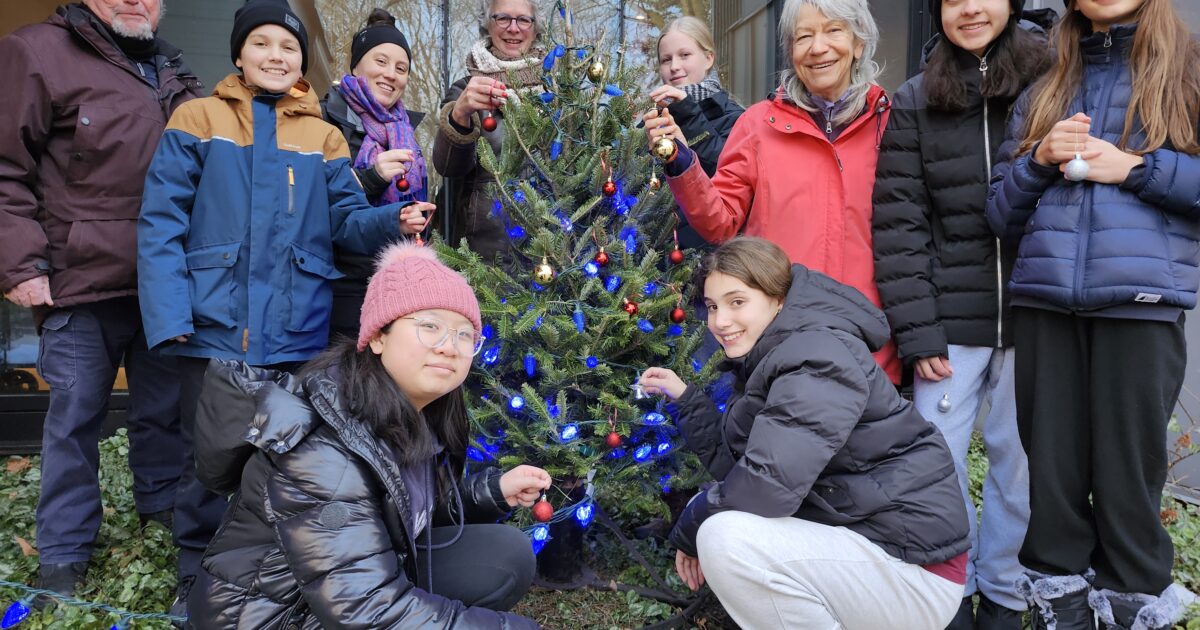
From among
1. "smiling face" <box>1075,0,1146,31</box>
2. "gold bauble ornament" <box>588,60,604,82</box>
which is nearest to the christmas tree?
"gold bauble ornament" <box>588,60,604,82</box>

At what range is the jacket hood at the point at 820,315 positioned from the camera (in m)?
2.26

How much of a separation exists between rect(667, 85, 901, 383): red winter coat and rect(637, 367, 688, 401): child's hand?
0.55 m

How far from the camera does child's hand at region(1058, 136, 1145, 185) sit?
2.29m

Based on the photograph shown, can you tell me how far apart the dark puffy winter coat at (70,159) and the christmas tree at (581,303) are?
50.7 inches

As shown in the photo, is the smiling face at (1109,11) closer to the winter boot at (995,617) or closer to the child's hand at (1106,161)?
the child's hand at (1106,161)

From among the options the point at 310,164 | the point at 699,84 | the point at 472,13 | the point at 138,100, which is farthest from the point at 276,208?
the point at 472,13

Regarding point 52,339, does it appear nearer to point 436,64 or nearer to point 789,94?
point 789,94

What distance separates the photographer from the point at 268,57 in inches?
117

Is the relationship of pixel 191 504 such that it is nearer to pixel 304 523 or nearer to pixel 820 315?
pixel 304 523

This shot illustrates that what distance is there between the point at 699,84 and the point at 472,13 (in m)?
2.85

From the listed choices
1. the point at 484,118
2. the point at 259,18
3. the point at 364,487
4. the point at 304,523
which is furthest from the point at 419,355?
the point at 259,18

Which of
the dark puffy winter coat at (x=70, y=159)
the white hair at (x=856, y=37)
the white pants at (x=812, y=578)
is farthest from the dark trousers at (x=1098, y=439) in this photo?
the dark puffy winter coat at (x=70, y=159)

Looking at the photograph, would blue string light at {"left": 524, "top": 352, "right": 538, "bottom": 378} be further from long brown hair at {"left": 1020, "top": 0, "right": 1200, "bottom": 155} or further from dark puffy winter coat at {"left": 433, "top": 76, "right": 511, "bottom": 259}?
long brown hair at {"left": 1020, "top": 0, "right": 1200, "bottom": 155}

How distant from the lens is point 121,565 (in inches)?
132
